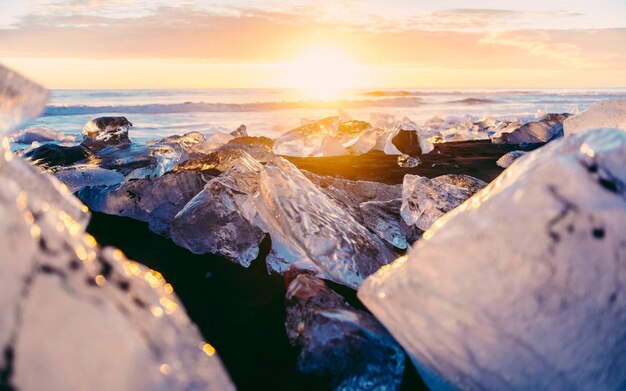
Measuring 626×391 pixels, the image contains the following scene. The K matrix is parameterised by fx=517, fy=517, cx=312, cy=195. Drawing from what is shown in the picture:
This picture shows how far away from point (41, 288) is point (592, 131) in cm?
103

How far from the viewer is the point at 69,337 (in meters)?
0.68

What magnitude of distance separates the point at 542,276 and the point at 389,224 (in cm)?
130

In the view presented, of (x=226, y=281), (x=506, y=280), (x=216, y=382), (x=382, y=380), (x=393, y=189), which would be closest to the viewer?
(x=216, y=382)

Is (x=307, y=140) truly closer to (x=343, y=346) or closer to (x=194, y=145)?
(x=194, y=145)

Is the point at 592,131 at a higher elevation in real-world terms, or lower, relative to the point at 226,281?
higher

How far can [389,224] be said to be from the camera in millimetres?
2238

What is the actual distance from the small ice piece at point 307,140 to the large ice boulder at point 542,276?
387 centimetres

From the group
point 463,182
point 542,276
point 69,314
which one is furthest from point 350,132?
point 69,314

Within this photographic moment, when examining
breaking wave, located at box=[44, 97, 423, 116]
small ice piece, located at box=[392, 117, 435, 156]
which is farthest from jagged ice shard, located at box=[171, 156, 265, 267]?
breaking wave, located at box=[44, 97, 423, 116]

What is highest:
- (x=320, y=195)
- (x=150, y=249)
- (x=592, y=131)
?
(x=592, y=131)

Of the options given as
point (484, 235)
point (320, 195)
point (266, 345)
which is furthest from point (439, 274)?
point (320, 195)

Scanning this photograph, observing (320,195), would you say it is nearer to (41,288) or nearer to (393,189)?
(393,189)

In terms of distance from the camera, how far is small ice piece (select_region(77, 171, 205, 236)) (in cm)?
232

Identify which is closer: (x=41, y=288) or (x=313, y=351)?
(x=41, y=288)
